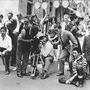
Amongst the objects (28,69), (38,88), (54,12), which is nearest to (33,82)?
(38,88)

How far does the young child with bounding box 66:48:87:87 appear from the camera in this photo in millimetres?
9852

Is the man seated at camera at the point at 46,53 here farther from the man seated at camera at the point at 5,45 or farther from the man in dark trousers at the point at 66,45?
the man seated at camera at the point at 5,45

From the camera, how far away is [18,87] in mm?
9430

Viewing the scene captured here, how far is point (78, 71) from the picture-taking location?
390 inches

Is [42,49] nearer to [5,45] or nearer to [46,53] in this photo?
[46,53]

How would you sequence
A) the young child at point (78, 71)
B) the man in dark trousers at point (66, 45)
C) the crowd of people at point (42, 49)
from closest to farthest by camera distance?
the young child at point (78, 71), the man in dark trousers at point (66, 45), the crowd of people at point (42, 49)

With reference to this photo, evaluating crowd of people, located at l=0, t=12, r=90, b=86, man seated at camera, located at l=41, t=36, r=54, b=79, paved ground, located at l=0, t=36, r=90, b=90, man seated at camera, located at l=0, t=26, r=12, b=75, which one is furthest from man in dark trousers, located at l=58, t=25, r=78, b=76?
man seated at camera, located at l=0, t=26, r=12, b=75

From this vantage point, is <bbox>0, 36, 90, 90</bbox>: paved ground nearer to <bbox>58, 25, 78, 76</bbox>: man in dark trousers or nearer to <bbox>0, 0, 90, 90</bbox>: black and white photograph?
<bbox>0, 0, 90, 90</bbox>: black and white photograph

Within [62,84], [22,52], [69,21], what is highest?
[69,21]

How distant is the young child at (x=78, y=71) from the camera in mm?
9852

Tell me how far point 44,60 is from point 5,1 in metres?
6.73

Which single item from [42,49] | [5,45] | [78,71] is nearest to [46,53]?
[42,49]

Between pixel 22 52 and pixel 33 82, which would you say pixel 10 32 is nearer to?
pixel 22 52

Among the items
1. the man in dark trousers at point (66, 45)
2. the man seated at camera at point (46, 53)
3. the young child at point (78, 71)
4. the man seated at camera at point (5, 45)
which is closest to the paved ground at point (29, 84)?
the young child at point (78, 71)
